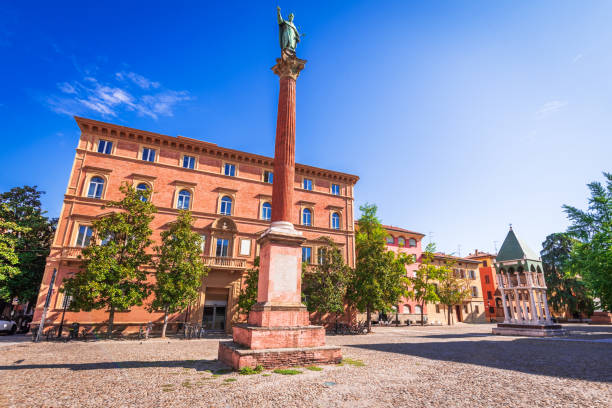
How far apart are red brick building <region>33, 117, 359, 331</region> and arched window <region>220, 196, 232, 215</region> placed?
0.09 meters

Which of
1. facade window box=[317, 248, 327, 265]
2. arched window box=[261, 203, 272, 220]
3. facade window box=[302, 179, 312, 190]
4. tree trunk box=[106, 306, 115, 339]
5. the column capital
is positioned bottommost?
tree trunk box=[106, 306, 115, 339]

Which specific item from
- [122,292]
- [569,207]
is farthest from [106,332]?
[569,207]

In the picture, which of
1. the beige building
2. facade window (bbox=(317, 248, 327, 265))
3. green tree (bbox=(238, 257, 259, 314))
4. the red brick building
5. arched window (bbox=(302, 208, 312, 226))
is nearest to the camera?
the red brick building

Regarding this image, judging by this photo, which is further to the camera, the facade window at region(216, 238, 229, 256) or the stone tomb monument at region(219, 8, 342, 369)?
the facade window at region(216, 238, 229, 256)

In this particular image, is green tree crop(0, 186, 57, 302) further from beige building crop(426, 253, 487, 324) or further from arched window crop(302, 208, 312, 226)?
beige building crop(426, 253, 487, 324)

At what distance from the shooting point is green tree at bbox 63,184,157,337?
19312mm

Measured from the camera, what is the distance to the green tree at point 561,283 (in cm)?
4322

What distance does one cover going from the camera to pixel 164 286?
20.6 meters

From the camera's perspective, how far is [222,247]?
27.2 meters

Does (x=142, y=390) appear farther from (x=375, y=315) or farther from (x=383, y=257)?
(x=375, y=315)

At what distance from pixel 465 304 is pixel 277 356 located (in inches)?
1925

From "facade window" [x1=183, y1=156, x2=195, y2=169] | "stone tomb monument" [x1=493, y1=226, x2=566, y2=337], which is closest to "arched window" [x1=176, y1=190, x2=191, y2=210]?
"facade window" [x1=183, y1=156, x2=195, y2=169]

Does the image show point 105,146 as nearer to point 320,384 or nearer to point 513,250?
point 320,384

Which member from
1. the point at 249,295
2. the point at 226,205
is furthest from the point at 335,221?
the point at 249,295
